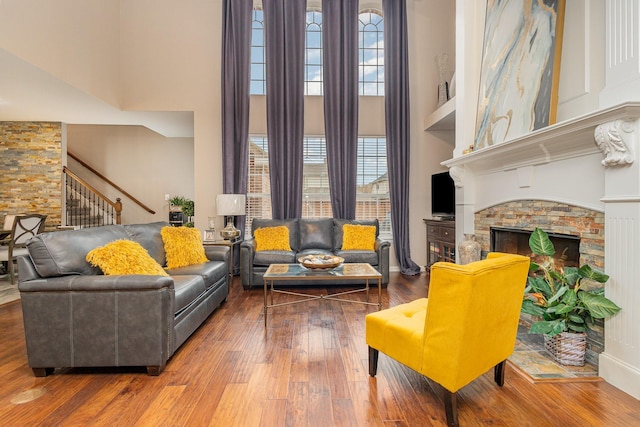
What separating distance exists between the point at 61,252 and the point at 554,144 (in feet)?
11.5

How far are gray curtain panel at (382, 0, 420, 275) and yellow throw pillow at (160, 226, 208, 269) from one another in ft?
10.0

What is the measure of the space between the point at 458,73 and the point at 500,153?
4.92 ft

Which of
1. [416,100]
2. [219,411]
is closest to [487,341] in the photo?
[219,411]

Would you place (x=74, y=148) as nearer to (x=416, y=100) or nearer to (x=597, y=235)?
(x=416, y=100)

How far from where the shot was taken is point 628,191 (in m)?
1.83

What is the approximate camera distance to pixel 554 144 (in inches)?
94.0

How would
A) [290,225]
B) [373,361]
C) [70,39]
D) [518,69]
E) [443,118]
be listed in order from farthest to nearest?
1. [290,225]
2. [443,118]
3. [70,39]
4. [518,69]
5. [373,361]

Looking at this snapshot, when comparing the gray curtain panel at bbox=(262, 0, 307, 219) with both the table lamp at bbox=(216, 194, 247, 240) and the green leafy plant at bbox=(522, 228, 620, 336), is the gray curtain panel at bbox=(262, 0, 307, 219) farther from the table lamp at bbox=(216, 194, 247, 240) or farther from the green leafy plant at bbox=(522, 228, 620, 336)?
the green leafy plant at bbox=(522, 228, 620, 336)

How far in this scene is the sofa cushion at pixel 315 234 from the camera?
474 cm

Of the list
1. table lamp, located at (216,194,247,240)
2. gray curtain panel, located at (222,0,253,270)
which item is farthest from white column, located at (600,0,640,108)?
gray curtain panel, located at (222,0,253,270)

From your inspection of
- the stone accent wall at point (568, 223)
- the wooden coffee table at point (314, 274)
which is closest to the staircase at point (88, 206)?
the wooden coffee table at point (314, 274)

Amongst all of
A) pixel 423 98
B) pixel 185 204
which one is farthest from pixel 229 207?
pixel 423 98

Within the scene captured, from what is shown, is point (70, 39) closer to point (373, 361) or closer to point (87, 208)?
point (87, 208)

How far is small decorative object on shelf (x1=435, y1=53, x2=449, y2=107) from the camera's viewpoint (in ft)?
16.3
